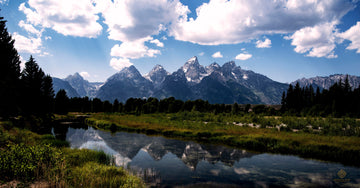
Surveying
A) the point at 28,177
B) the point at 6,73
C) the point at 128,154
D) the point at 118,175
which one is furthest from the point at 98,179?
the point at 6,73

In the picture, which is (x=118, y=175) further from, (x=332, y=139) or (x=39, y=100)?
(x=39, y=100)

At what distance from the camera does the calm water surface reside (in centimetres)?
1894

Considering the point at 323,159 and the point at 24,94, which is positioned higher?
the point at 24,94

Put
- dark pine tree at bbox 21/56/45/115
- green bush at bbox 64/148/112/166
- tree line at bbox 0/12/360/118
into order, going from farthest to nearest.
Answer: dark pine tree at bbox 21/56/45/115 → tree line at bbox 0/12/360/118 → green bush at bbox 64/148/112/166

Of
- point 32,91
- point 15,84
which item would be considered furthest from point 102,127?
point 32,91

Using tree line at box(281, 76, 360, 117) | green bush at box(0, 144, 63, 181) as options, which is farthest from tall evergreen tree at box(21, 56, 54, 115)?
tree line at box(281, 76, 360, 117)

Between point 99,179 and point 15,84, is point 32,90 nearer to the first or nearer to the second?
point 15,84

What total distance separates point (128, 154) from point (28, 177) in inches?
687

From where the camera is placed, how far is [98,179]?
14719mm

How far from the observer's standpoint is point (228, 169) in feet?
75.7

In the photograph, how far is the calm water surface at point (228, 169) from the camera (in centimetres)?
1894

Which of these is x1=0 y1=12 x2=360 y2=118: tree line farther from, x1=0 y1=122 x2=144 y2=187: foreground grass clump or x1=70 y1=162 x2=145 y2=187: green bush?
x1=70 y1=162 x2=145 y2=187: green bush

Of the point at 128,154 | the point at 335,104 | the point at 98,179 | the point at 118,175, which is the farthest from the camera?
the point at 335,104

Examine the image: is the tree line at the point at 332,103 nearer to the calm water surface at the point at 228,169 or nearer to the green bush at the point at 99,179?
the calm water surface at the point at 228,169
